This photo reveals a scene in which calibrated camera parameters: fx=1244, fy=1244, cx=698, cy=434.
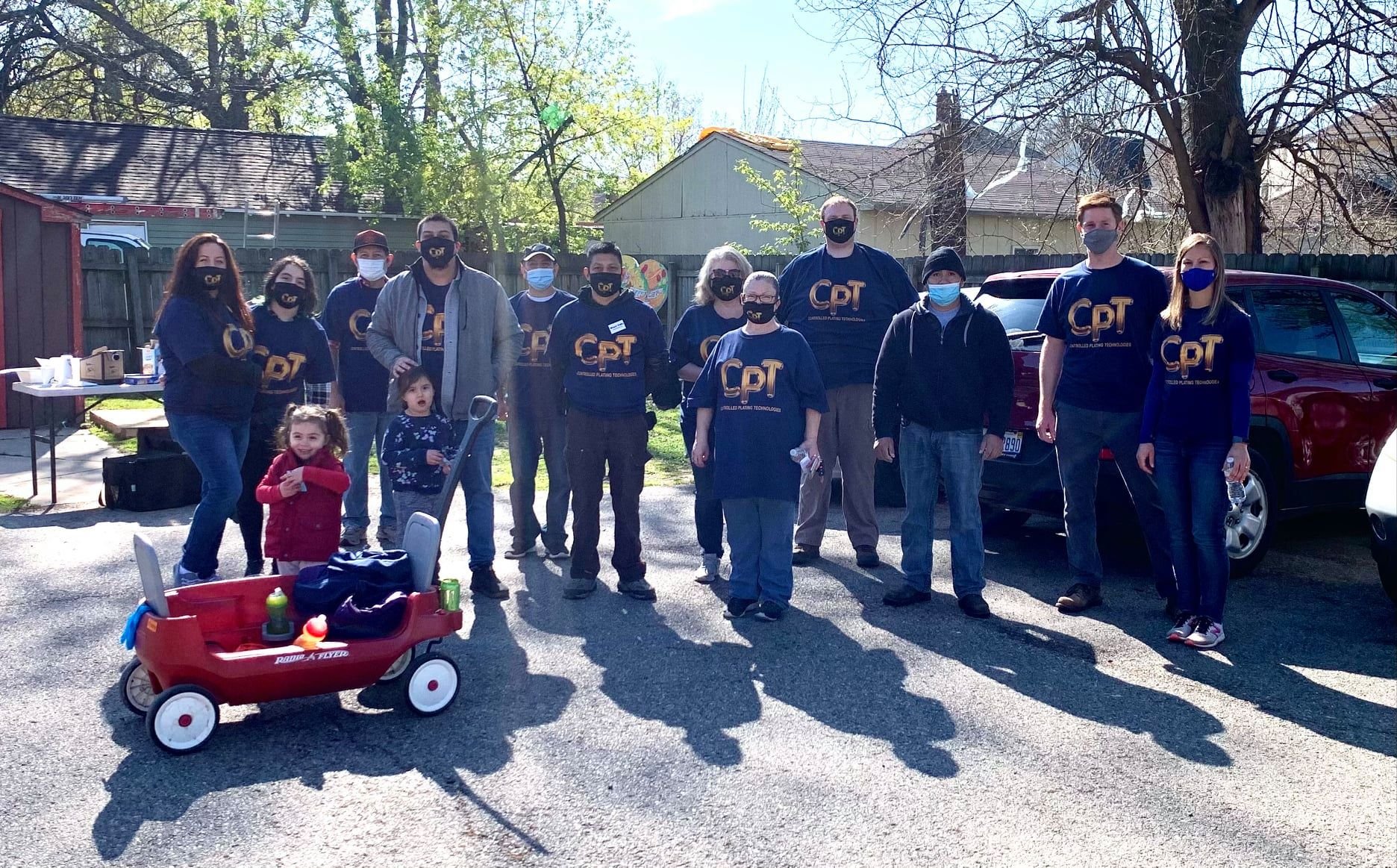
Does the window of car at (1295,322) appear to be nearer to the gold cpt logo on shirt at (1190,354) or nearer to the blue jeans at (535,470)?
the gold cpt logo on shirt at (1190,354)

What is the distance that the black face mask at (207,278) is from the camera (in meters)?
6.16

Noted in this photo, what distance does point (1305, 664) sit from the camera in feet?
18.9

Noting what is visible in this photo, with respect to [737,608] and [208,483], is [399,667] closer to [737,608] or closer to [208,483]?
[208,483]

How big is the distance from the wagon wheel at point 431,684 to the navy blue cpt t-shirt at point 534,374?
114 inches

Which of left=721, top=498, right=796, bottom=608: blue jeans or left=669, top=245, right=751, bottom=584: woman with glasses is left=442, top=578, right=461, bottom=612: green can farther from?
left=669, top=245, right=751, bottom=584: woman with glasses

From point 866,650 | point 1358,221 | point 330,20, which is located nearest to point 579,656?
point 866,650

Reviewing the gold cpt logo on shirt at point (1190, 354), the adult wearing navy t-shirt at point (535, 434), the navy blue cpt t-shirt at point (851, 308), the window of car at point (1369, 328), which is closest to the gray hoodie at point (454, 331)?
the adult wearing navy t-shirt at point (535, 434)

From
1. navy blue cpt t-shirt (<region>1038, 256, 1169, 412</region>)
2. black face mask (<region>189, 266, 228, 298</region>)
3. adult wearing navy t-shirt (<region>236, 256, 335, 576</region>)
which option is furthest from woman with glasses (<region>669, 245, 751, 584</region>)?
black face mask (<region>189, 266, 228, 298</region>)

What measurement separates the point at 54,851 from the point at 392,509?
4.34 metres

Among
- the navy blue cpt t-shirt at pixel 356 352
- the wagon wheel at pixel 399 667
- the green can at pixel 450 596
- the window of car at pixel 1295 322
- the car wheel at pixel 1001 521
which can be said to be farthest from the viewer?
the car wheel at pixel 1001 521

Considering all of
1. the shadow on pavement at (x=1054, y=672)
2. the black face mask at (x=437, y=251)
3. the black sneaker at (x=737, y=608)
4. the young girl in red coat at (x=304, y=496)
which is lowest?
the shadow on pavement at (x=1054, y=672)

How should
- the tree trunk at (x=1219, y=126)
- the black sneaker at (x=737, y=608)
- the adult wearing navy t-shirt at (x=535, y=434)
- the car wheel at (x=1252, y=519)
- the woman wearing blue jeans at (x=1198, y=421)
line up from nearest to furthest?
the woman wearing blue jeans at (x=1198, y=421)
the black sneaker at (x=737, y=608)
the car wheel at (x=1252, y=519)
the adult wearing navy t-shirt at (x=535, y=434)
the tree trunk at (x=1219, y=126)

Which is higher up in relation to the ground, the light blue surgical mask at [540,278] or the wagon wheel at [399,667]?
the light blue surgical mask at [540,278]

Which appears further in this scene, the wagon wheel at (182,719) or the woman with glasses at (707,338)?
the woman with glasses at (707,338)
